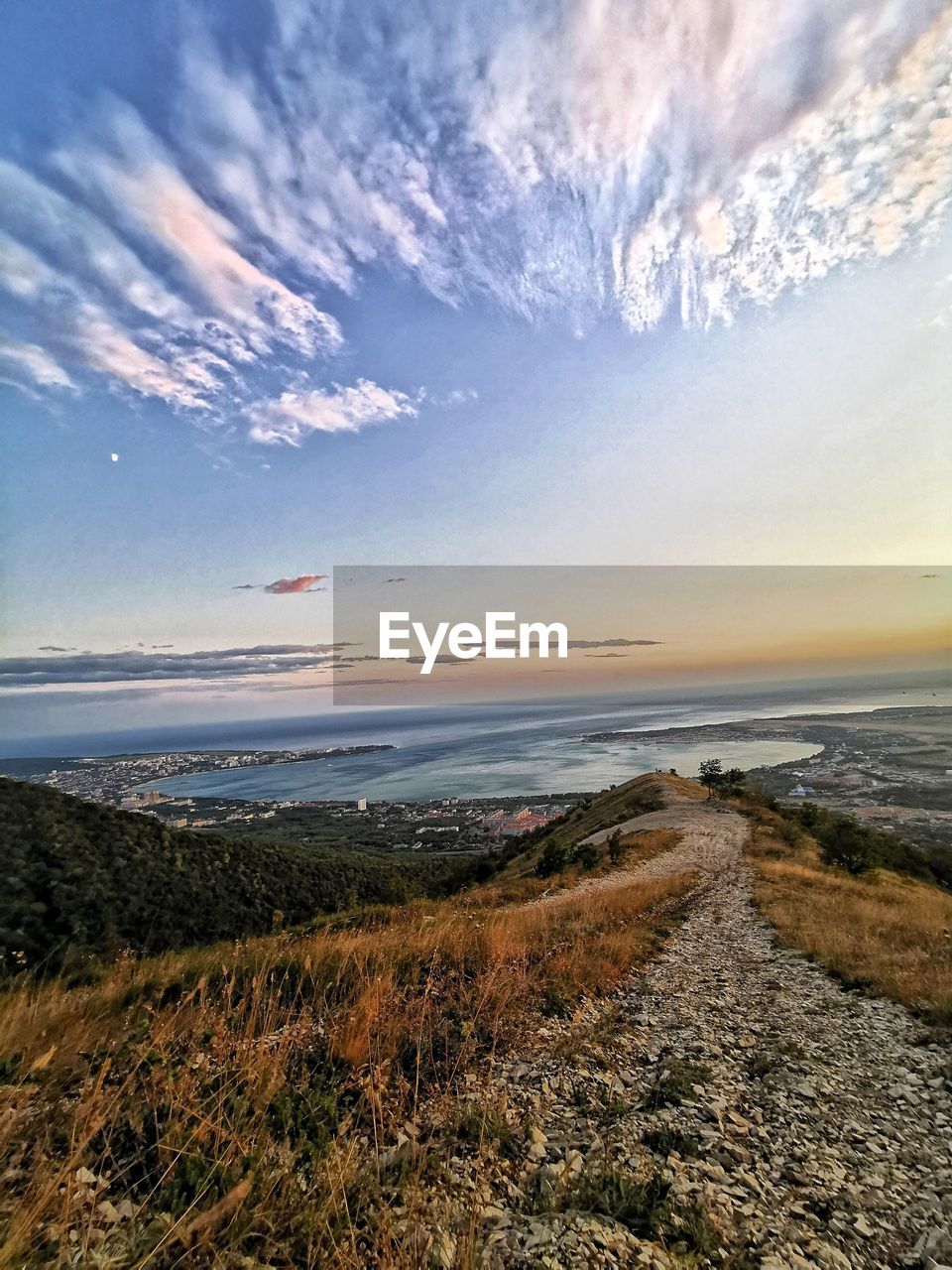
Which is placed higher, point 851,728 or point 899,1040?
point 899,1040

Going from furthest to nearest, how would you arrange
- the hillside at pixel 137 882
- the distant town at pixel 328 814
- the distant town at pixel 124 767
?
the distant town at pixel 124 767 < the distant town at pixel 328 814 < the hillside at pixel 137 882

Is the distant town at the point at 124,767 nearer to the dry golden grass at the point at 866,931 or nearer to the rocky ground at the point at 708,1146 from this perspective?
the dry golden grass at the point at 866,931

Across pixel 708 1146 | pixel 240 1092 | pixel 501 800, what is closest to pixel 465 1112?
→ pixel 240 1092

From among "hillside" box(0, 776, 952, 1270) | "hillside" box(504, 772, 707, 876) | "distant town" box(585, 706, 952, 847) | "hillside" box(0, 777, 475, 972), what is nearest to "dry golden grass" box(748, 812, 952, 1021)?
"hillside" box(0, 776, 952, 1270)

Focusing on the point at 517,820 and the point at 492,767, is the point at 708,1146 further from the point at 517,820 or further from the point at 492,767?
the point at 492,767

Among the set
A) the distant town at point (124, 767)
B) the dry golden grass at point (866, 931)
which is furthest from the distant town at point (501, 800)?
the dry golden grass at point (866, 931)

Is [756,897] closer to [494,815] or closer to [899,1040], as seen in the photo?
[899,1040]

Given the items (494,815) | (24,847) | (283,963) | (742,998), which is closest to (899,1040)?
(742,998)
